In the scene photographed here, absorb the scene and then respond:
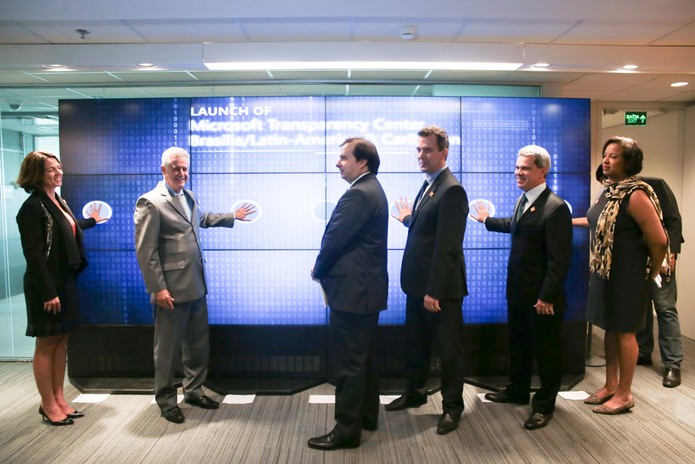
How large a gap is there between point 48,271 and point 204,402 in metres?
1.29

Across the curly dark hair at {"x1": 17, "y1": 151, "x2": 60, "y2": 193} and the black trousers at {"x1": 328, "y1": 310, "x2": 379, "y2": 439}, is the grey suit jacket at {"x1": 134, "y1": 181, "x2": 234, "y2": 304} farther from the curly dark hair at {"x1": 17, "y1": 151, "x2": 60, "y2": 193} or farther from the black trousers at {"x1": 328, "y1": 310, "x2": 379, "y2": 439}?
the black trousers at {"x1": 328, "y1": 310, "x2": 379, "y2": 439}

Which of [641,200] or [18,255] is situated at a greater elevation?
[641,200]

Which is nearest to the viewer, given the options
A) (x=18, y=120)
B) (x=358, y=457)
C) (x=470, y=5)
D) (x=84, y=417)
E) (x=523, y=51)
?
(x=358, y=457)

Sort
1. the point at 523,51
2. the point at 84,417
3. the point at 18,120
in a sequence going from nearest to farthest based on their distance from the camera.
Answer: the point at 84,417, the point at 523,51, the point at 18,120

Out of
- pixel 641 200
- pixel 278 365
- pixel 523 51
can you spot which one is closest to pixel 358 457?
pixel 278 365

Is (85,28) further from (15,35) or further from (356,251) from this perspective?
(356,251)

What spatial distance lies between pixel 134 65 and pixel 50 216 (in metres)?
1.35

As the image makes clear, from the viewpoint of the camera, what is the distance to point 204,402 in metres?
3.08

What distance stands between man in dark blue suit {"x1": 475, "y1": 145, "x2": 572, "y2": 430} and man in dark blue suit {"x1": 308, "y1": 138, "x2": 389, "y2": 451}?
95 cm

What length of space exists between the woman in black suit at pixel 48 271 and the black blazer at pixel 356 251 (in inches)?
64.3

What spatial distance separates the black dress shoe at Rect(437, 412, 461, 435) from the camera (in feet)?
8.97

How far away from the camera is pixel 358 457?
2.48 meters

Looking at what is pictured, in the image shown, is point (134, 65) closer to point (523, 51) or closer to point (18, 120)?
point (18, 120)

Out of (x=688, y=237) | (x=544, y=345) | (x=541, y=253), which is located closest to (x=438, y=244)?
(x=541, y=253)
